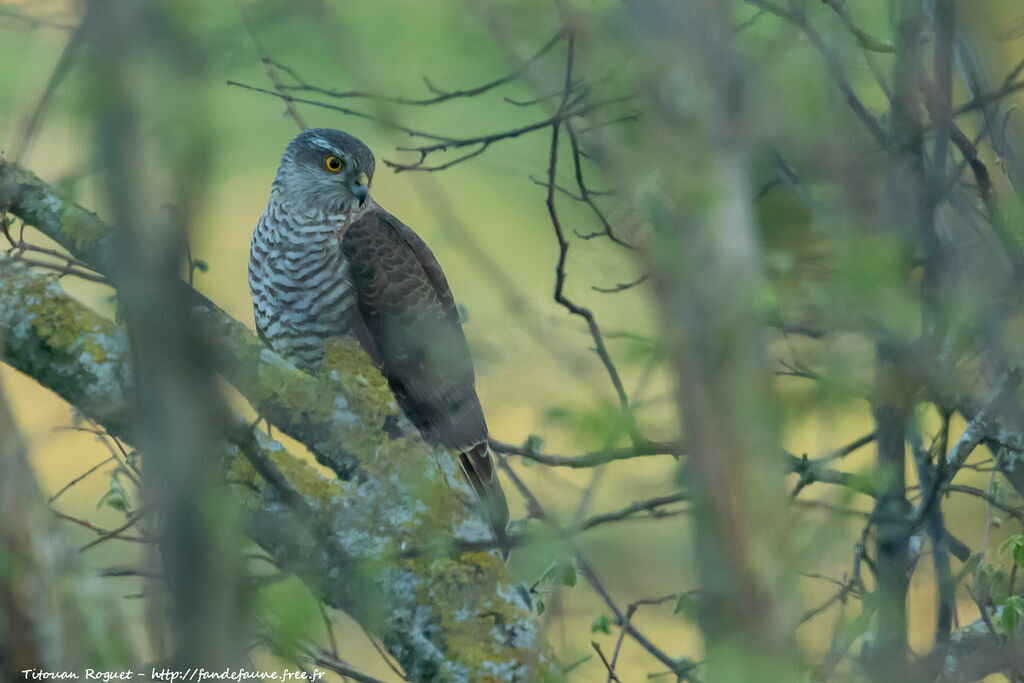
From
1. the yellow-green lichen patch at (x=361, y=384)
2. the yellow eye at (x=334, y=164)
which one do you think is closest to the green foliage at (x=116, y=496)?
the yellow-green lichen patch at (x=361, y=384)

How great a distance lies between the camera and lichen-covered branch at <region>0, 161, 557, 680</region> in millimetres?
2262

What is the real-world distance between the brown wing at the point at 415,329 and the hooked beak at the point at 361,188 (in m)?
0.08

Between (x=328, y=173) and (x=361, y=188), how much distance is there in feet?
0.67

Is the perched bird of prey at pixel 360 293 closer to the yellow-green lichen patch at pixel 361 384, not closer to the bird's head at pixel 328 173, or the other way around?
the bird's head at pixel 328 173

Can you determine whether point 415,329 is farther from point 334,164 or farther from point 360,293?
point 334,164

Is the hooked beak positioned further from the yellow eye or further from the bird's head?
the yellow eye

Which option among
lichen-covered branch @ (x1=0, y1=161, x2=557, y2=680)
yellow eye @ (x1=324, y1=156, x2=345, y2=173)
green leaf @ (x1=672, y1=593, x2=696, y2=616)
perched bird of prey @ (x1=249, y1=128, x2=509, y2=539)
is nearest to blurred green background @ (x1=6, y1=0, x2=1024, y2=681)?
green leaf @ (x1=672, y1=593, x2=696, y2=616)

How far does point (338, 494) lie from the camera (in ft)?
8.47

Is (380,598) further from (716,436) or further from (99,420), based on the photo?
(716,436)

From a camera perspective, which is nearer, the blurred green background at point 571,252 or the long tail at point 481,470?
the blurred green background at point 571,252

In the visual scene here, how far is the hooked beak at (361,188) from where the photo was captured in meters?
→ 3.98

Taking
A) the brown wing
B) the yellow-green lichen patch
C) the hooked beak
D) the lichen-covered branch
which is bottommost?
the lichen-covered branch

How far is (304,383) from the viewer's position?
2.71 metres

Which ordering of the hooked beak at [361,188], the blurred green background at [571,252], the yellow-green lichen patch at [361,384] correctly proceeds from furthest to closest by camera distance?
the hooked beak at [361,188] → the yellow-green lichen patch at [361,384] → the blurred green background at [571,252]
